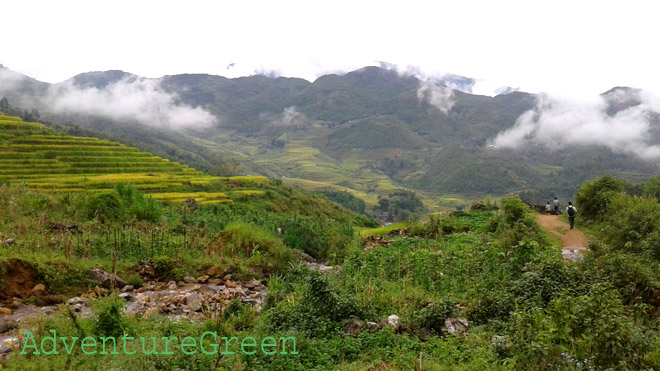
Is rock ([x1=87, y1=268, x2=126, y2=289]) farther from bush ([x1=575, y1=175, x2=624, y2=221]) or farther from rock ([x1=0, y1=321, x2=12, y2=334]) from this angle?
bush ([x1=575, y1=175, x2=624, y2=221])

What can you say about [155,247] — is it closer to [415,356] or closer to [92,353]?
[92,353]

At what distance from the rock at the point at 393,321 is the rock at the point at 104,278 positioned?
7473 millimetres

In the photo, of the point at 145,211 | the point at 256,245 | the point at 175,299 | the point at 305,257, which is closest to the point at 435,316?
the point at 175,299

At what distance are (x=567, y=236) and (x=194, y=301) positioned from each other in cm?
1670

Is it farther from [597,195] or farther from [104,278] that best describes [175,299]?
[597,195]

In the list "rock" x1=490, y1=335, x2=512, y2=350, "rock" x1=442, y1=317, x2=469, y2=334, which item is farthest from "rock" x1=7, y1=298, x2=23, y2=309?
"rock" x1=490, y1=335, x2=512, y2=350

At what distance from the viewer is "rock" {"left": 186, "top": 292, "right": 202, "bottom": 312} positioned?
976 centimetres

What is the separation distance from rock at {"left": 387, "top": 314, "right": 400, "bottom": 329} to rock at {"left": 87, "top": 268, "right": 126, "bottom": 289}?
7.47 metres

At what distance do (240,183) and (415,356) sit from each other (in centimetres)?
3985

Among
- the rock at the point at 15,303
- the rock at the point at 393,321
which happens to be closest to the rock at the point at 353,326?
the rock at the point at 393,321

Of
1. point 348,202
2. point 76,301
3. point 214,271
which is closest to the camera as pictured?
point 76,301

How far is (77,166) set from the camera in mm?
43000

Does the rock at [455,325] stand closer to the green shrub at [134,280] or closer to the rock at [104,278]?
the green shrub at [134,280]

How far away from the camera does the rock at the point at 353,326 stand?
25.2ft
